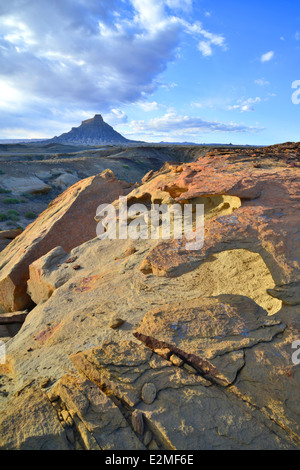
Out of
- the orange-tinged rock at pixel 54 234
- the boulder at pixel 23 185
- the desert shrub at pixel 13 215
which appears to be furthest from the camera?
the boulder at pixel 23 185

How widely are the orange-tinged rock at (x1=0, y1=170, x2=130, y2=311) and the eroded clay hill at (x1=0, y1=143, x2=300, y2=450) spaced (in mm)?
1607

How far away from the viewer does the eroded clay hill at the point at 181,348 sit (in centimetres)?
180

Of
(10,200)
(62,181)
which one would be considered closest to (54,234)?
(10,200)

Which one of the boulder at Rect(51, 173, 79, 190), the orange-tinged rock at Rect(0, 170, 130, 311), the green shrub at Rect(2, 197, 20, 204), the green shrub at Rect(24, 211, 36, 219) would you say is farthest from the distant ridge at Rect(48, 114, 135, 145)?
the orange-tinged rock at Rect(0, 170, 130, 311)

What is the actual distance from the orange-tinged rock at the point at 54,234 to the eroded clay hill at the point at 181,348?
63.3 inches

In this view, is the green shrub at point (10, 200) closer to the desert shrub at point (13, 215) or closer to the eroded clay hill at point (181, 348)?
the desert shrub at point (13, 215)

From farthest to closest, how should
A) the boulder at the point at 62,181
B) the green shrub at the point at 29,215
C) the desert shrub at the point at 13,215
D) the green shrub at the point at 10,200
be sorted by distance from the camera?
the boulder at the point at 62,181 < the green shrub at the point at 10,200 < the green shrub at the point at 29,215 < the desert shrub at the point at 13,215

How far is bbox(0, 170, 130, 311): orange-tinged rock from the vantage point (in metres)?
5.32

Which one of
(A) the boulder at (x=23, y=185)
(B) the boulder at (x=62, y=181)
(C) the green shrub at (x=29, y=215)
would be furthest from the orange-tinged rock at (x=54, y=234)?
(B) the boulder at (x=62, y=181)

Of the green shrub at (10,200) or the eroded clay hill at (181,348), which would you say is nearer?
the eroded clay hill at (181,348)

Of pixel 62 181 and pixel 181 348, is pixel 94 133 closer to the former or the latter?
pixel 62 181

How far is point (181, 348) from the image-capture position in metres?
2.25

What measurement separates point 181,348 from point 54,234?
174 inches
